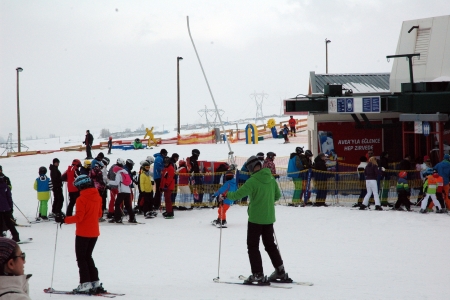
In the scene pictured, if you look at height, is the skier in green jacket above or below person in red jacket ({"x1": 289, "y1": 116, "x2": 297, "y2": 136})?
below

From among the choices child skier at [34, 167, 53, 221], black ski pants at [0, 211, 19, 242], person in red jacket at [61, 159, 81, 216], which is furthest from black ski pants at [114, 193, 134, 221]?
black ski pants at [0, 211, 19, 242]

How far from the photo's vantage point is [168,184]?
17156mm

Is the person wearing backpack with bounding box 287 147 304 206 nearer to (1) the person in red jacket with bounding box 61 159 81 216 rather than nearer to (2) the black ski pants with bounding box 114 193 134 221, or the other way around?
(2) the black ski pants with bounding box 114 193 134 221

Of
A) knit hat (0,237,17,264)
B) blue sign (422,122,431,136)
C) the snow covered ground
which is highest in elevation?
blue sign (422,122,431,136)

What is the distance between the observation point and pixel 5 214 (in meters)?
13.3

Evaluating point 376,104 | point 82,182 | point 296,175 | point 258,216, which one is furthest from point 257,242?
point 376,104

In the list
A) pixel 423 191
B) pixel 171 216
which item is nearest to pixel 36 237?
pixel 171 216

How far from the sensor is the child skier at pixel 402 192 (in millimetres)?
17211

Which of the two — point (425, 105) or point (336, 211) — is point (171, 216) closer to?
point (336, 211)

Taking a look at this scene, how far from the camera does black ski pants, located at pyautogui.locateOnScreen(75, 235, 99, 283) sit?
8.70 meters

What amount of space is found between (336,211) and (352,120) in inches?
216

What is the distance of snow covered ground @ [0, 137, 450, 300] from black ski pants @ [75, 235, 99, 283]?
0.34 m

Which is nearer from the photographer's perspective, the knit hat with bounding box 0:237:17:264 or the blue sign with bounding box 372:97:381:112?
the knit hat with bounding box 0:237:17:264

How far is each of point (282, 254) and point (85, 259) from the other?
180 inches
